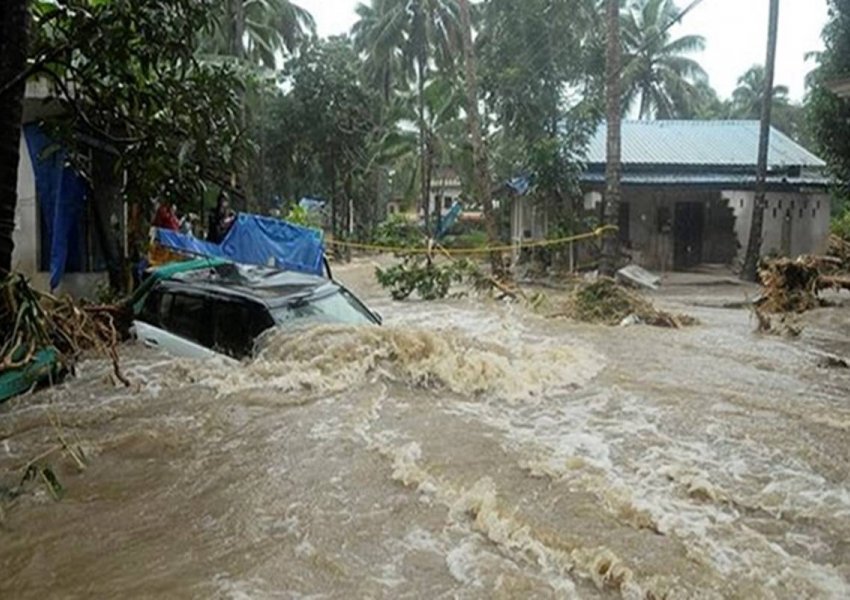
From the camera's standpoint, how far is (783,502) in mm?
4656

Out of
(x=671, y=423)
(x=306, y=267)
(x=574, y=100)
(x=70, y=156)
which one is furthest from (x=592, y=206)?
(x=70, y=156)

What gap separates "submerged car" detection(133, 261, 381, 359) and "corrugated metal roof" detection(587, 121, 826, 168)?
1644cm

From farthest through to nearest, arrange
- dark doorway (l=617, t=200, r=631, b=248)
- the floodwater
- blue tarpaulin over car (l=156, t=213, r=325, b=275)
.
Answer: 1. dark doorway (l=617, t=200, r=631, b=248)
2. blue tarpaulin over car (l=156, t=213, r=325, b=275)
3. the floodwater

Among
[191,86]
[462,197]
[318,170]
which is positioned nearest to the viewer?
[191,86]

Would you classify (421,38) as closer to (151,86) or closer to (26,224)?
(26,224)

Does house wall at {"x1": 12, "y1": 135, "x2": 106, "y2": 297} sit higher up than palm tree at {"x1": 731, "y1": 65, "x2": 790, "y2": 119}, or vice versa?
palm tree at {"x1": 731, "y1": 65, "x2": 790, "y2": 119}

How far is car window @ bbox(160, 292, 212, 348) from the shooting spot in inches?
288

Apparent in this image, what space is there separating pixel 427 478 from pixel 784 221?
68.7 feet

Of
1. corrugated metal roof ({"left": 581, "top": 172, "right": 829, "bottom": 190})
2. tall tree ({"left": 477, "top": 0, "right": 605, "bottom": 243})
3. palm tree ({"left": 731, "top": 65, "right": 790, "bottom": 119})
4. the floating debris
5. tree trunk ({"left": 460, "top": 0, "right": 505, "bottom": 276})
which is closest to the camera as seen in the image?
the floating debris

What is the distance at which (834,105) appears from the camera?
18.7 m

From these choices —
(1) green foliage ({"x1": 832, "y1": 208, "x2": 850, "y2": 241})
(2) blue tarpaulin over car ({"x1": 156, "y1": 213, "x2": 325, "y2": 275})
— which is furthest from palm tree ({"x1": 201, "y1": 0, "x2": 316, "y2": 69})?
(1) green foliage ({"x1": 832, "y1": 208, "x2": 850, "y2": 241})

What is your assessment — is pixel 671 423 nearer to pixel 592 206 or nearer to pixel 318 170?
pixel 592 206

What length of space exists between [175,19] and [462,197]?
93.3 ft

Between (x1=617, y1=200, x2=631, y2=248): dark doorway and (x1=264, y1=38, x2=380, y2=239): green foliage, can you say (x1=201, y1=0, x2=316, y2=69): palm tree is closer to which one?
(x1=264, y1=38, x2=380, y2=239): green foliage
